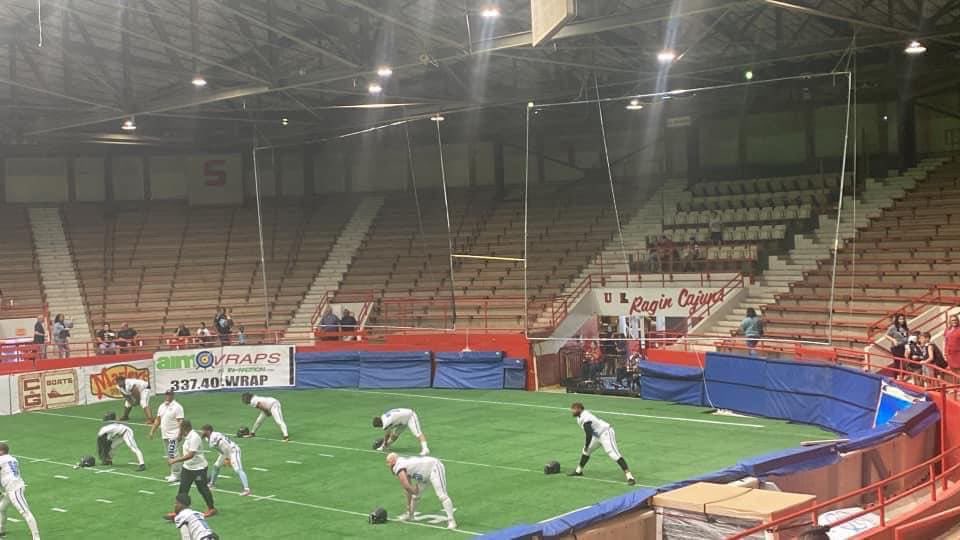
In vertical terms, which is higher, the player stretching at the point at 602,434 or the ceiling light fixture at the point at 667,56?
the ceiling light fixture at the point at 667,56

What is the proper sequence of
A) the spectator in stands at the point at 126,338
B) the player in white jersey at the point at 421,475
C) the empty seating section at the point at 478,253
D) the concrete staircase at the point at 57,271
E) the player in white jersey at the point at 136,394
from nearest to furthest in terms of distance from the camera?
the player in white jersey at the point at 421,475
the player in white jersey at the point at 136,394
the spectator in stands at the point at 126,338
the empty seating section at the point at 478,253
the concrete staircase at the point at 57,271

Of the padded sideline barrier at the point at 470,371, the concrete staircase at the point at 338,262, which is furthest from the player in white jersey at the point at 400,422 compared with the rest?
the concrete staircase at the point at 338,262

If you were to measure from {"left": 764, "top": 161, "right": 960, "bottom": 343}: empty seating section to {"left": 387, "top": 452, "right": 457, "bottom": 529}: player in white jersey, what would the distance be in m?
14.4

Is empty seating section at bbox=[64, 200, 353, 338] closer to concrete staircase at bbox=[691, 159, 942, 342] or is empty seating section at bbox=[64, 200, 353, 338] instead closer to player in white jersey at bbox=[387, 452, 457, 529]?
concrete staircase at bbox=[691, 159, 942, 342]

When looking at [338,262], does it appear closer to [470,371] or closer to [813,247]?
[470,371]

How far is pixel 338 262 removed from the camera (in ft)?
143

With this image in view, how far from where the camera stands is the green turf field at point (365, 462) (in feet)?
54.7

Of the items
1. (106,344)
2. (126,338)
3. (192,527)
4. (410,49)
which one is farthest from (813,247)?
(192,527)

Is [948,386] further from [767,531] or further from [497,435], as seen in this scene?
[497,435]

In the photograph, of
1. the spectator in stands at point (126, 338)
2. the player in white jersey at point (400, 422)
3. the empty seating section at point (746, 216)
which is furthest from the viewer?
the spectator in stands at point (126, 338)

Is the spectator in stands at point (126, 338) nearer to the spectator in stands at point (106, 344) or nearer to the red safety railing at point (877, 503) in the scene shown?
the spectator in stands at point (106, 344)

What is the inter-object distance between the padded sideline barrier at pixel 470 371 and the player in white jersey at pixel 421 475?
16247 mm

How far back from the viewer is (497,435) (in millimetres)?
23938

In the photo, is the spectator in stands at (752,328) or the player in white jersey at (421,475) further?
the spectator in stands at (752,328)
